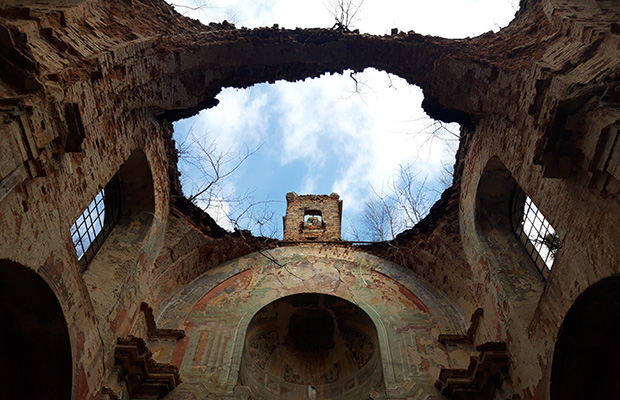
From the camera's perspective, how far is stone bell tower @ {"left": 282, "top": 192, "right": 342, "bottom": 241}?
44.9ft

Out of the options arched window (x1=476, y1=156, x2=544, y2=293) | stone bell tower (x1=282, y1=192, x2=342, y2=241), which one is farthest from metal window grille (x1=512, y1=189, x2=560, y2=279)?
stone bell tower (x1=282, y1=192, x2=342, y2=241)

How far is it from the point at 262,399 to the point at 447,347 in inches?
135

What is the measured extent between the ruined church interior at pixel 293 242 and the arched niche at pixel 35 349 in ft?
0.08

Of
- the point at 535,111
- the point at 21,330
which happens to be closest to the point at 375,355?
the point at 535,111

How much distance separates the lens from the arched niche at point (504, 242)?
275 inches

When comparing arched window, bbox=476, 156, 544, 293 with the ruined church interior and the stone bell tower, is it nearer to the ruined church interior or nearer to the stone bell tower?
the ruined church interior

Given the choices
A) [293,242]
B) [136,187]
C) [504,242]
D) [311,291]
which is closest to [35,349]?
[136,187]

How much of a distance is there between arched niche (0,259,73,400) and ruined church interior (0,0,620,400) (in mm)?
24

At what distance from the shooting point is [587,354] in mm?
5453

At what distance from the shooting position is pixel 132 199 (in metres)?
8.84

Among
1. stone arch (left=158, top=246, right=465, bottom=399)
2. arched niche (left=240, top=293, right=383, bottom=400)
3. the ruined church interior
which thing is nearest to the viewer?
the ruined church interior

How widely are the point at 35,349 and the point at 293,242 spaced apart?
662cm

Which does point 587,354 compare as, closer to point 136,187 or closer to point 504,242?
point 504,242

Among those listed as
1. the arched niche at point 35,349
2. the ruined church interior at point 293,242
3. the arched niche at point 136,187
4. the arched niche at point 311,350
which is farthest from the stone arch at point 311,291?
the arched niche at point 35,349
